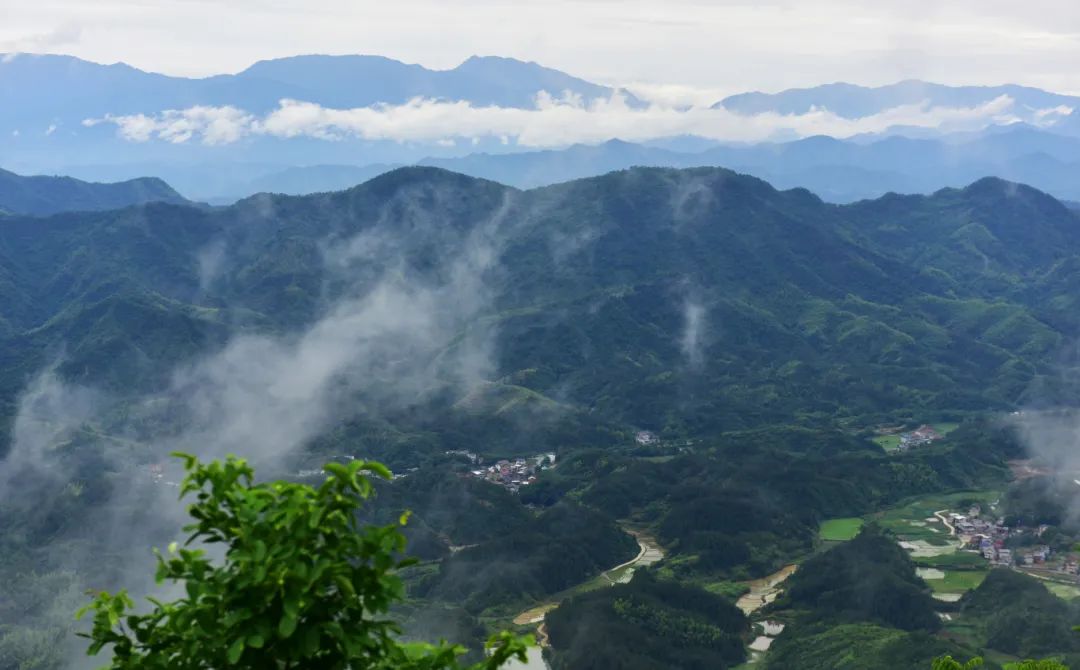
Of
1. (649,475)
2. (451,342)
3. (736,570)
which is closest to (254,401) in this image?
(451,342)

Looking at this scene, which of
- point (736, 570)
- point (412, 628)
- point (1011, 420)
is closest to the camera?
point (412, 628)

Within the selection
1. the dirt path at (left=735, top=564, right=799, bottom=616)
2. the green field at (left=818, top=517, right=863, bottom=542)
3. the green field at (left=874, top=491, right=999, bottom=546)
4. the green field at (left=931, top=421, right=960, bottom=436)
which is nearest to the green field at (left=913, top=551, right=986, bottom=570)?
the green field at (left=874, top=491, right=999, bottom=546)

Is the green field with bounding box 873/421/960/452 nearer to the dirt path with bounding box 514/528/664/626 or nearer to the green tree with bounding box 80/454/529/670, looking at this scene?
the dirt path with bounding box 514/528/664/626

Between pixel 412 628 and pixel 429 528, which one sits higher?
pixel 412 628

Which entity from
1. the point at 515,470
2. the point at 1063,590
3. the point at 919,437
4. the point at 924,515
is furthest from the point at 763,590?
the point at 919,437

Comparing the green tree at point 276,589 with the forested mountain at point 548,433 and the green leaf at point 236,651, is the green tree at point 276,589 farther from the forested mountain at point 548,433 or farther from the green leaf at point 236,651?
the forested mountain at point 548,433

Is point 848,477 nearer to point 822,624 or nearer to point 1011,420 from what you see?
point 1011,420

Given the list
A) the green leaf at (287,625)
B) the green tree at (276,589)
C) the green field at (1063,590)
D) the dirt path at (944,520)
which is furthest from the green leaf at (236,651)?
the dirt path at (944,520)
